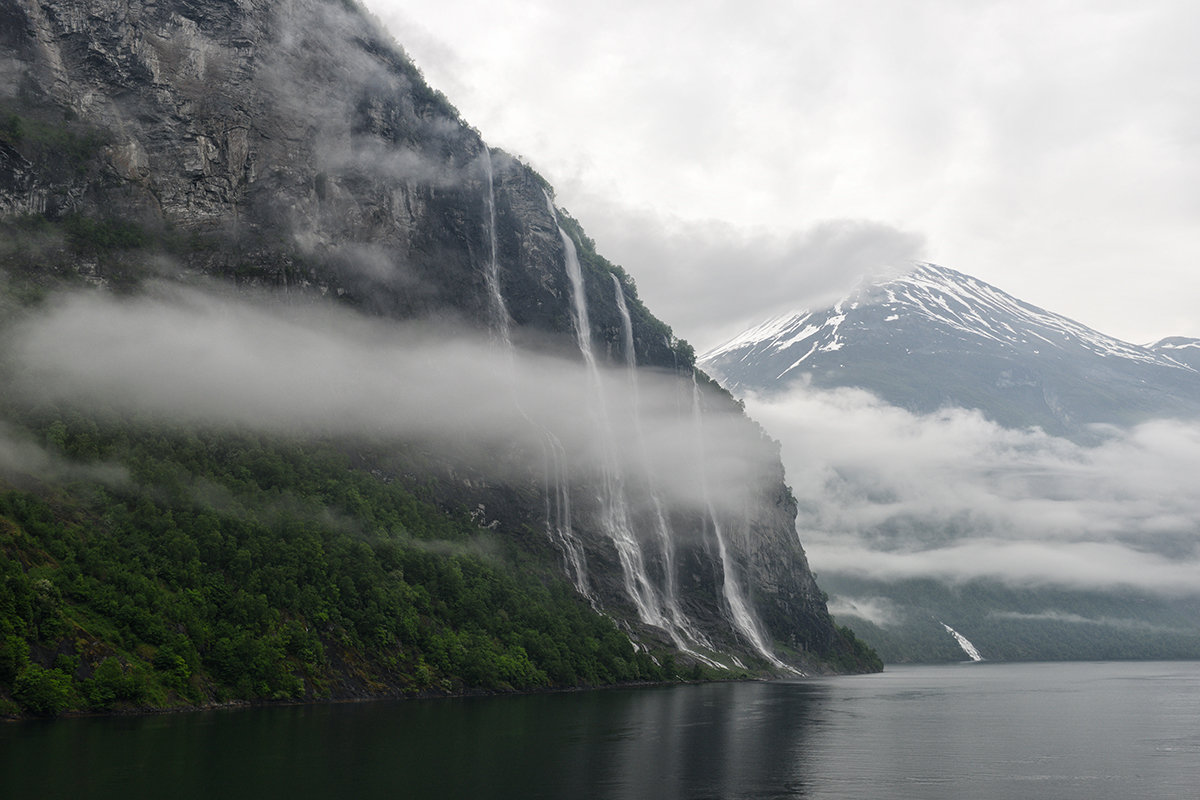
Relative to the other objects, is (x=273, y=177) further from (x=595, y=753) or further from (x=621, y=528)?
(x=595, y=753)

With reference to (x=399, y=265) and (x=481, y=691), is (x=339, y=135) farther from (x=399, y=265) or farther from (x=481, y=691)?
(x=481, y=691)

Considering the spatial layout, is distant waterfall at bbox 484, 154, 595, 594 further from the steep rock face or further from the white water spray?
the steep rock face

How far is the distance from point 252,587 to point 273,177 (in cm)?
8103

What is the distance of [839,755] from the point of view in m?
71.4

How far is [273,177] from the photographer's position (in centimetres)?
15912

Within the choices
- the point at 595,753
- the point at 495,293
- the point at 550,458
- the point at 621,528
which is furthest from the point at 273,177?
the point at 595,753

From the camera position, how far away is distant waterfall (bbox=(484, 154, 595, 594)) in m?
170

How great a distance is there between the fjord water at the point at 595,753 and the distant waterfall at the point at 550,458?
198 feet

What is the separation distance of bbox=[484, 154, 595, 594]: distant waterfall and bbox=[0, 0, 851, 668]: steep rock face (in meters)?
1.12

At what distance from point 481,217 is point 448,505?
63020 mm

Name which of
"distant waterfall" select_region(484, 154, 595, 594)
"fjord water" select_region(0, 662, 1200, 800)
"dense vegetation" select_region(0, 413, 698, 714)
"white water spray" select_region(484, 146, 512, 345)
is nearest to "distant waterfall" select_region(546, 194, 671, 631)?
"distant waterfall" select_region(484, 154, 595, 594)

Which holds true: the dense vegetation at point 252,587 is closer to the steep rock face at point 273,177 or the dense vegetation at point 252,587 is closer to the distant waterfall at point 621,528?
the distant waterfall at point 621,528

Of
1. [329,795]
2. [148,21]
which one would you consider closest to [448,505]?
[148,21]

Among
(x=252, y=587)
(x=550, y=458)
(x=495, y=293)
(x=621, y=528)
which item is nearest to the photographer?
(x=252, y=587)
